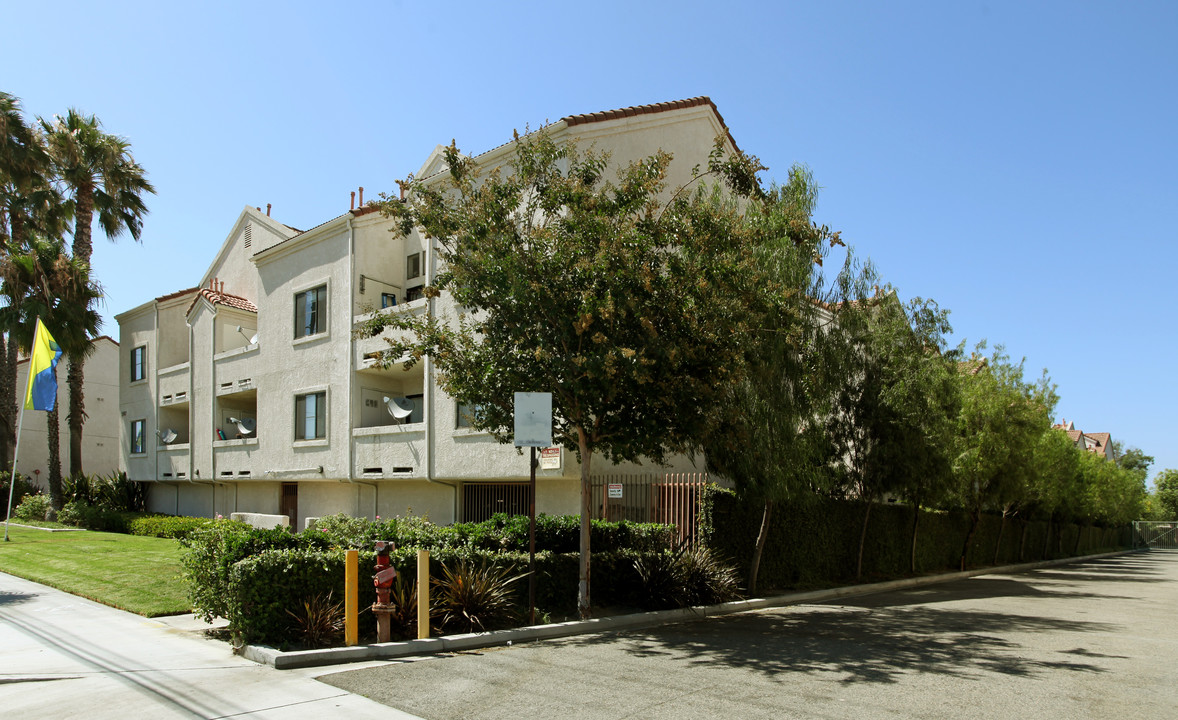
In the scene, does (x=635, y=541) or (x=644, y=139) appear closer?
(x=635, y=541)

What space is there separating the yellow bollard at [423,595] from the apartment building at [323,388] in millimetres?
7419

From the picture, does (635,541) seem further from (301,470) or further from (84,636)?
(301,470)

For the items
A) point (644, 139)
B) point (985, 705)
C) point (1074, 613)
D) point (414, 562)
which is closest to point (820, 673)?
point (985, 705)

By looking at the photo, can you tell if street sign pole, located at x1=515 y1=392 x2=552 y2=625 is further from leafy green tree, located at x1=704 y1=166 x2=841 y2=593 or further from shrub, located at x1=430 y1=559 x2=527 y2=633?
leafy green tree, located at x1=704 y1=166 x2=841 y2=593

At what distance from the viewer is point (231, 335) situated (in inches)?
1153

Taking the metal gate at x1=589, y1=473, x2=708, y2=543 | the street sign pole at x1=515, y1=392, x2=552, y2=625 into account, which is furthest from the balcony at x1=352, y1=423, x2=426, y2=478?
the street sign pole at x1=515, y1=392, x2=552, y2=625

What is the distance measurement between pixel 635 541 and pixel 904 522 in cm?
1296

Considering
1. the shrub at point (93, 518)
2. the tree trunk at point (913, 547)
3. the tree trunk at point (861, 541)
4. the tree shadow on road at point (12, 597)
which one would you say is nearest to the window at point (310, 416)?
the shrub at point (93, 518)

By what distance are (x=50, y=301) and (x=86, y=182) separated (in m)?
4.99

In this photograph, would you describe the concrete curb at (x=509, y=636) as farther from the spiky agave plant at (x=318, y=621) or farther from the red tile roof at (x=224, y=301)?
the red tile roof at (x=224, y=301)

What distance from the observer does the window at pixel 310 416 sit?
2381 centimetres

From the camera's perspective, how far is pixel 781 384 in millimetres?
15586

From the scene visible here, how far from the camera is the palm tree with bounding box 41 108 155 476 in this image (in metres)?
32.1

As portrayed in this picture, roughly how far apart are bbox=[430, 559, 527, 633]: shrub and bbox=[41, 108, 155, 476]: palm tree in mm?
27843
